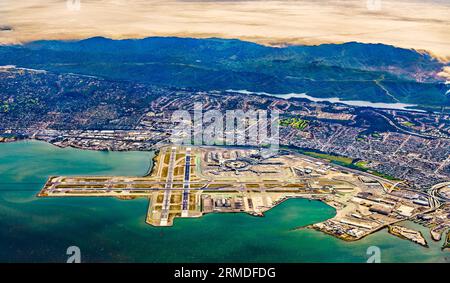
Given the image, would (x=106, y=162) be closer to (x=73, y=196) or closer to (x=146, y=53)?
(x=73, y=196)

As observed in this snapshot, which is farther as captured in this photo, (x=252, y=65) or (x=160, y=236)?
(x=252, y=65)

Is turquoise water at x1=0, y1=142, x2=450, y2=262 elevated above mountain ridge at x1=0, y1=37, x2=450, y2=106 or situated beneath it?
situated beneath

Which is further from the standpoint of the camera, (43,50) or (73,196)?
(43,50)

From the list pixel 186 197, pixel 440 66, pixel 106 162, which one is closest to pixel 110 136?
pixel 106 162

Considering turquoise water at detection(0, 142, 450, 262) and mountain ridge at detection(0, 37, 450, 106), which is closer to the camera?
turquoise water at detection(0, 142, 450, 262)

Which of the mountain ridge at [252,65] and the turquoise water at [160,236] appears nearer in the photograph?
the turquoise water at [160,236]

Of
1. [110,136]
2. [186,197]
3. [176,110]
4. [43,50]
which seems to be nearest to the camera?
[186,197]

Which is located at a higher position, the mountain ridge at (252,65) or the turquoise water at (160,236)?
the mountain ridge at (252,65)

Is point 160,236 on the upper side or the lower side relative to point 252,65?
lower
